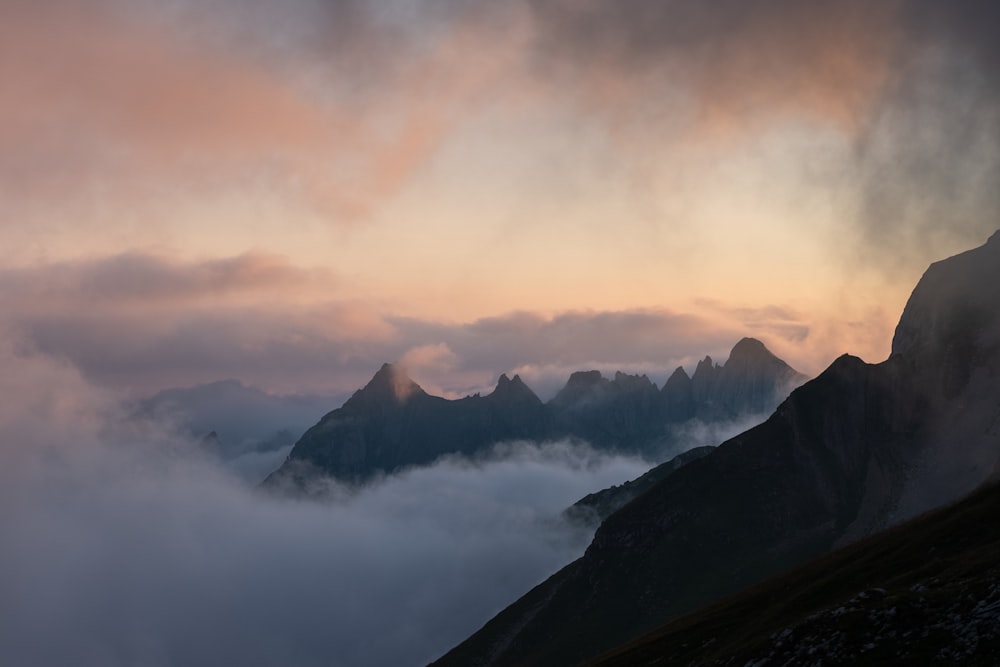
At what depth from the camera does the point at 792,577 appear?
131m

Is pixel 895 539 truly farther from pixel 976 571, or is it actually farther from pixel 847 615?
pixel 847 615

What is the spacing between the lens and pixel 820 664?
58.6 metres

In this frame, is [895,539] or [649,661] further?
[895,539]

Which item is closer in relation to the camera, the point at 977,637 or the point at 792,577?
the point at 977,637

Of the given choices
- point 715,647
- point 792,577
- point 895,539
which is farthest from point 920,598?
point 792,577

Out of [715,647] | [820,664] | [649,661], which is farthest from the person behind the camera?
[649,661]

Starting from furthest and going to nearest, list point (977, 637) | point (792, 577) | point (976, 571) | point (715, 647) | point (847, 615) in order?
1. point (792, 577)
2. point (715, 647)
3. point (976, 571)
4. point (847, 615)
5. point (977, 637)

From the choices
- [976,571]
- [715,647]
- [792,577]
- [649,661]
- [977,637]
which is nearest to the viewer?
[977,637]

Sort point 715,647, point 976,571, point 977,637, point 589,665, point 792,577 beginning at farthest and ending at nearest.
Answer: point 589,665 < point 792,577 < point 715,647 < point 976,571 < point 977,637

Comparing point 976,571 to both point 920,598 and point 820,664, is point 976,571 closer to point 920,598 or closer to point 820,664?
point 920,598

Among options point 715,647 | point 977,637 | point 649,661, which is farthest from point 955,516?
point 977,637

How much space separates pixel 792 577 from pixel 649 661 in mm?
36983

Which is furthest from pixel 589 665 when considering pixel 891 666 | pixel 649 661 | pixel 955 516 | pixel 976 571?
pixel 891 666

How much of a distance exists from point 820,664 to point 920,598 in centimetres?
934
